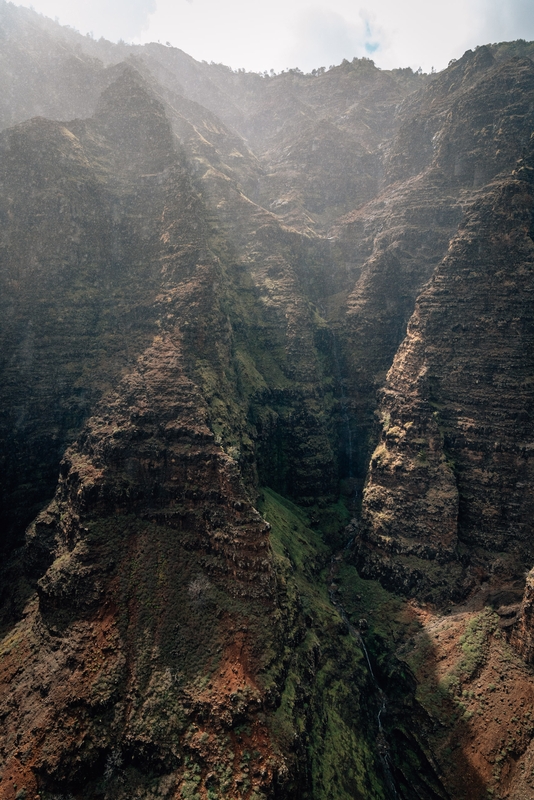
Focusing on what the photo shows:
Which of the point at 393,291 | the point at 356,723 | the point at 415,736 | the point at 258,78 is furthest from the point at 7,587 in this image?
the point at 258,78

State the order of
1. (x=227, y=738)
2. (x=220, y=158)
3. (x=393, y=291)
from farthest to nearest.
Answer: (x=220, y=158) < (x=393, y=291) < (x=227, y=738)

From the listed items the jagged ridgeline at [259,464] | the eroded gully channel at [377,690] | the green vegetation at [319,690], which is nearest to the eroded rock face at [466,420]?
the jagged ridgeline at [259,464]

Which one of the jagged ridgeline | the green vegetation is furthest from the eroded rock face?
the green vegetation

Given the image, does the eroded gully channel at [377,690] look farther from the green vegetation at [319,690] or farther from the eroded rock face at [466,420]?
the eroded rock face at [466,420]

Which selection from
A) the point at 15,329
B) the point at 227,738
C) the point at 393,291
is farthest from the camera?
the point at 393,291

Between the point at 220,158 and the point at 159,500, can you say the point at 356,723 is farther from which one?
the point at 220,158

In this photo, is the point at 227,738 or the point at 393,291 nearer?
the point at 227,738
